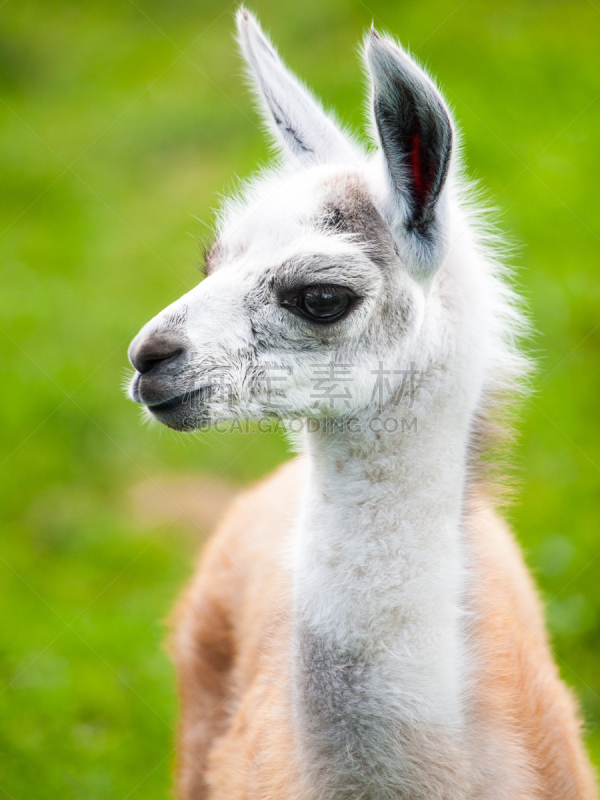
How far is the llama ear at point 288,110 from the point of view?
2.43 m

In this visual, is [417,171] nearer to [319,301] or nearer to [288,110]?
[319,301]

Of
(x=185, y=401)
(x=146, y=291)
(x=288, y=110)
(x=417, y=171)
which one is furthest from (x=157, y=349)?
(x=146, y=291)

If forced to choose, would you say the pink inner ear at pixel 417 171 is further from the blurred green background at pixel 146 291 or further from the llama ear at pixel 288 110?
the blurred green background at pixel 146 291

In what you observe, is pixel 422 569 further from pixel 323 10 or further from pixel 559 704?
pixel 323 10

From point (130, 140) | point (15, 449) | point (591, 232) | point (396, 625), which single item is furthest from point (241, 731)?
point (130, 140)

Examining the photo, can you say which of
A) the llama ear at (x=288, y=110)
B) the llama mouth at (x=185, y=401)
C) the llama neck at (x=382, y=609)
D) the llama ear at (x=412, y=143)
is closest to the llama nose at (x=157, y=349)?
the llama mouth at (x=185, y=401)

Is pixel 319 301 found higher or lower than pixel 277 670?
higher

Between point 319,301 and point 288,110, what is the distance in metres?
0.86

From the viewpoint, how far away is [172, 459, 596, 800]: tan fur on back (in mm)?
2100

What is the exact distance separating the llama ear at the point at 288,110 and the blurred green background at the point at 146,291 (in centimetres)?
51

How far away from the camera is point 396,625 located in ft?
6.26

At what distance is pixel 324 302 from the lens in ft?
6.43

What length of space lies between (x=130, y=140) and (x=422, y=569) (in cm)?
925

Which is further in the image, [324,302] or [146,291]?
[146,291]
